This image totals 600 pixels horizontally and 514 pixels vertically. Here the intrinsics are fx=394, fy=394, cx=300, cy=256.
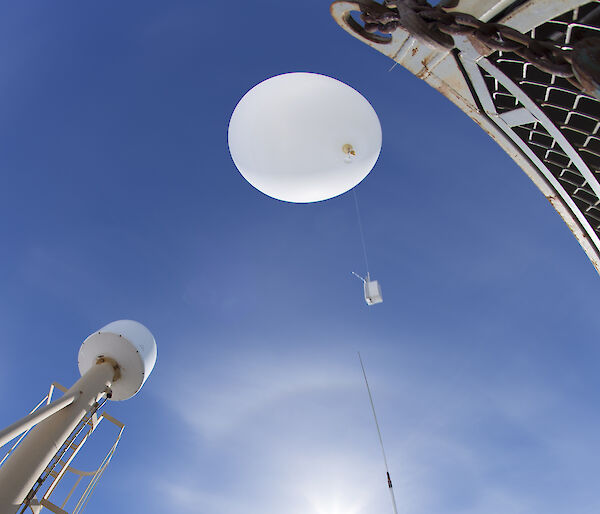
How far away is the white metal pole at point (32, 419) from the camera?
268 inches

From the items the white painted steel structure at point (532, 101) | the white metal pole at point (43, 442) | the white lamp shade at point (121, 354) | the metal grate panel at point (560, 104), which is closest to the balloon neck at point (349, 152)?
the white painted steel structure at point (532, 101)

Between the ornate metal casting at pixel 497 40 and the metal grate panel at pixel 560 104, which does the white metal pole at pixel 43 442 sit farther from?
the metal grate panel at pixel 560 104

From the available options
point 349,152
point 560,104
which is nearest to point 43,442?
point 349,152

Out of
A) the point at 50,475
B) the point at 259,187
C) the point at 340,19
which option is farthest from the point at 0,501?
the point at 340,19

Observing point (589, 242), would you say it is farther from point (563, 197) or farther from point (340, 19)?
point (340, 19)

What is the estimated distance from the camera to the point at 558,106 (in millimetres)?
6891

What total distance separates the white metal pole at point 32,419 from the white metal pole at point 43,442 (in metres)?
0.23

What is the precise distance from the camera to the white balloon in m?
6.91

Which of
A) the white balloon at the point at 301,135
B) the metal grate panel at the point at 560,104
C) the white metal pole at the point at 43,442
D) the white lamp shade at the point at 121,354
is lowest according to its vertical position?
the white metal pole at the point at 43,442

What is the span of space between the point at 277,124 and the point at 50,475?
26.8 feet

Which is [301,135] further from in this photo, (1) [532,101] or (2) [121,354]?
(2) [121,354]

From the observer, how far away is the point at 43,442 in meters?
7.94

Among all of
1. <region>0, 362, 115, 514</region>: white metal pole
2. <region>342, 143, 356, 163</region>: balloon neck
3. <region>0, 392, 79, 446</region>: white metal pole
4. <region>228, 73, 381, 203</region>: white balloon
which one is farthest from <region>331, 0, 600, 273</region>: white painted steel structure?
<region>0, 362, 115, 514</region>: white metal pole

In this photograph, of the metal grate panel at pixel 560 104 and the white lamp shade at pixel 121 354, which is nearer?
the metal grate panel at pixel 560 104
